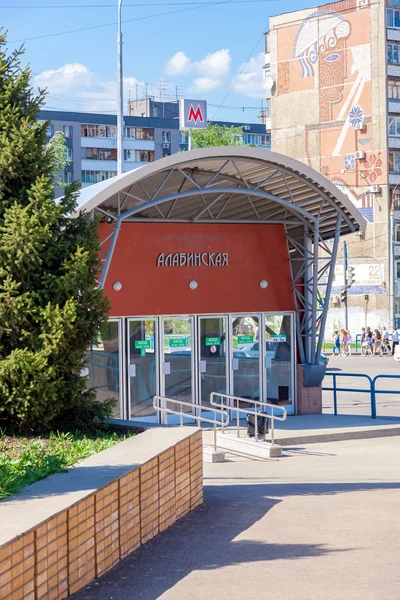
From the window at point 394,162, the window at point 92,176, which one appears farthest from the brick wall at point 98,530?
the window at point 92,176

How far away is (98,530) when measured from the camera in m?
7.02

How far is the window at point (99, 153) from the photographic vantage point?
104 metres

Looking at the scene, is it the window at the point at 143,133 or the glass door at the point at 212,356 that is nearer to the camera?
the glass door at the point at 212,356

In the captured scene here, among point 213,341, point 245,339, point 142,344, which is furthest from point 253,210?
point 142,344

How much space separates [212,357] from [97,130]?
85346 millimetres

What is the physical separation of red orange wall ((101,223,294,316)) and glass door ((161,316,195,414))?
323mm

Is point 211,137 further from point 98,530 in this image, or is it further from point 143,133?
point 98,530

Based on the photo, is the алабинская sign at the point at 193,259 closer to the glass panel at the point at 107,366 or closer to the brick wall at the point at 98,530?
the glass panel at the point at 107,366

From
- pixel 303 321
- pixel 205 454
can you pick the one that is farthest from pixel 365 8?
pixel 205 454

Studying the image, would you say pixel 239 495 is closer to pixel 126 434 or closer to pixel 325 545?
pixel 126 434

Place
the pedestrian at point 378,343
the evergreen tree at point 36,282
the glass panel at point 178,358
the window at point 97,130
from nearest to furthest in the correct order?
the evergreen tree at point 36,282 < the glass panel at point 178,358 < the pedestrian at point 378,343 < the window at point 97,130

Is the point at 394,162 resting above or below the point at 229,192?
above

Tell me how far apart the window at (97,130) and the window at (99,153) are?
1.53m

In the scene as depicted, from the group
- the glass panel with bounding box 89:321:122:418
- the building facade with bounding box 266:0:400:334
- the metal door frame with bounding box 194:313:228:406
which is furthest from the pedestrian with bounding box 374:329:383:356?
the glass panel with bounding box 89:321:122:418
